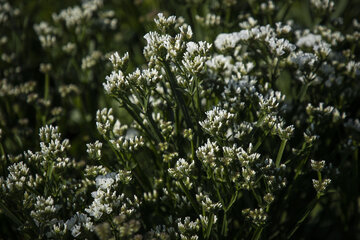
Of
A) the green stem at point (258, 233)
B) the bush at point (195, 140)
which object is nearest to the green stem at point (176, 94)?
the bush at point (195, 140)

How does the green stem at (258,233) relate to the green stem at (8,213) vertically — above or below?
below

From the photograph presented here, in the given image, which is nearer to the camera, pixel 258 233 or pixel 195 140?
pixel 258 233

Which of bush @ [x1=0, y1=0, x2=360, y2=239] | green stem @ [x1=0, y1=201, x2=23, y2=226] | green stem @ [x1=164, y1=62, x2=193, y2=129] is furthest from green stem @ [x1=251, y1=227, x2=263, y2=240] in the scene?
green stem @ [x1=0, y1=201, x2=23, y2=226]

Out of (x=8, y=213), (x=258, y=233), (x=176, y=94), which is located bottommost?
(x=258, y=233)

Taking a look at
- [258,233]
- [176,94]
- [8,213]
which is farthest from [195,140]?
[8,213]

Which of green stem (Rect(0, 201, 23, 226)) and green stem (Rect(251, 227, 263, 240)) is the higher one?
green stem (Rect(0, 201, 23, 226))

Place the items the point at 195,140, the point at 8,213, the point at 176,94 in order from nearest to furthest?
the point at 8,213 < the point at 176,94 < the point at 195,140

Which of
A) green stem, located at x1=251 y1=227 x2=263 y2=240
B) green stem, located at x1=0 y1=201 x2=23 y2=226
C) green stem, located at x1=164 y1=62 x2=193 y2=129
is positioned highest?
green stem, located at x1=164 y1=62 x2=193 y2=129

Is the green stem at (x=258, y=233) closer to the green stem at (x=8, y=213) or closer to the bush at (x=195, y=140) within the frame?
the bush at (x=195, y=140)

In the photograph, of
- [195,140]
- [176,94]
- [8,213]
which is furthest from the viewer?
[195,140]

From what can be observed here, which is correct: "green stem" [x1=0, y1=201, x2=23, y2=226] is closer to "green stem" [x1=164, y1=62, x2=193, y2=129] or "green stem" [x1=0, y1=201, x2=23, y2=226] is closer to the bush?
the bush

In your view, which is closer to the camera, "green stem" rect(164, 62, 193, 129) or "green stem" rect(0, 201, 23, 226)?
"green stem" rect(0, 201, 23, 226)

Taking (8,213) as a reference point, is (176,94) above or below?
above

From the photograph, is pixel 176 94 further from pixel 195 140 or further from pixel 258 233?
pixel 258 233
